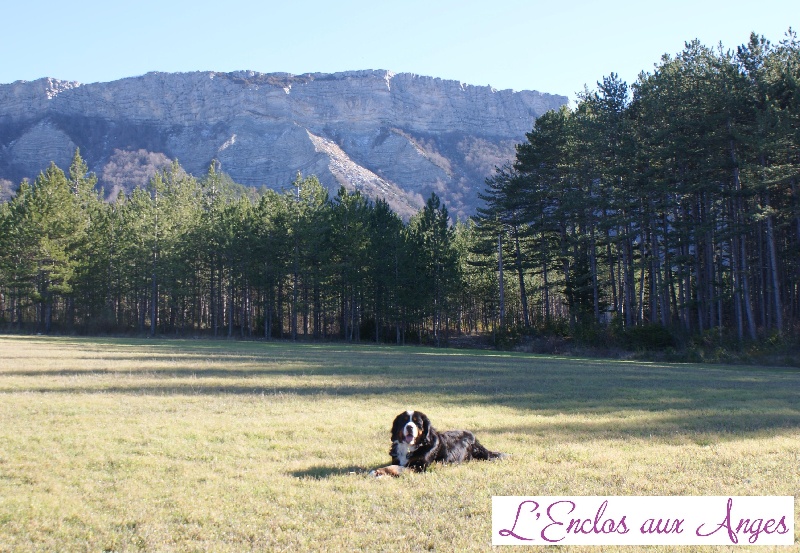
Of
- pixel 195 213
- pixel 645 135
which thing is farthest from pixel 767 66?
pixel 195 213

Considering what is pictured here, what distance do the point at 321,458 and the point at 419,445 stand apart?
1.43 metres

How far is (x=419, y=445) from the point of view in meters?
6.86

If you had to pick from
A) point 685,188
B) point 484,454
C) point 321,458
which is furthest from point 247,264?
point 484,454

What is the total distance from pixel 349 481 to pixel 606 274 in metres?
48.0

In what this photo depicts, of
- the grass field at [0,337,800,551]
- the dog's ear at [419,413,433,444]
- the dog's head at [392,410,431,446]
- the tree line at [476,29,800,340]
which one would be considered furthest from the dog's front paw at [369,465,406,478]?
the tree line at [476,29,800,340]

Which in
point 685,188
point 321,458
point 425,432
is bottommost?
point 321,458

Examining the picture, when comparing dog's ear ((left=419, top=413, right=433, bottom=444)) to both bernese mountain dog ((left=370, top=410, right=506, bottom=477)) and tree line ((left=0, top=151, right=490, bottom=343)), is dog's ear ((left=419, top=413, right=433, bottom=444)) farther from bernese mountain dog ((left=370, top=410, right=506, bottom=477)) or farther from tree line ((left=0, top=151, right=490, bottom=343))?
tree line ((left=0, top=151, right=490, bottom=343))

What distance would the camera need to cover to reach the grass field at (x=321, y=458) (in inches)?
195

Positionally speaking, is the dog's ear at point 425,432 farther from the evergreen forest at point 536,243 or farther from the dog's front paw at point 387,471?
the evergreen forest at point 536,243

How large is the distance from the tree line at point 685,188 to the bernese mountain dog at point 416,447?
2701 centimetres

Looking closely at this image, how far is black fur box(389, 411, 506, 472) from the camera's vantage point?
6.79m

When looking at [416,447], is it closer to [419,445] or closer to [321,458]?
[419,445]

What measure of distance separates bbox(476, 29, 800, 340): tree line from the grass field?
63.9ft

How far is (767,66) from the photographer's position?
30891mm
